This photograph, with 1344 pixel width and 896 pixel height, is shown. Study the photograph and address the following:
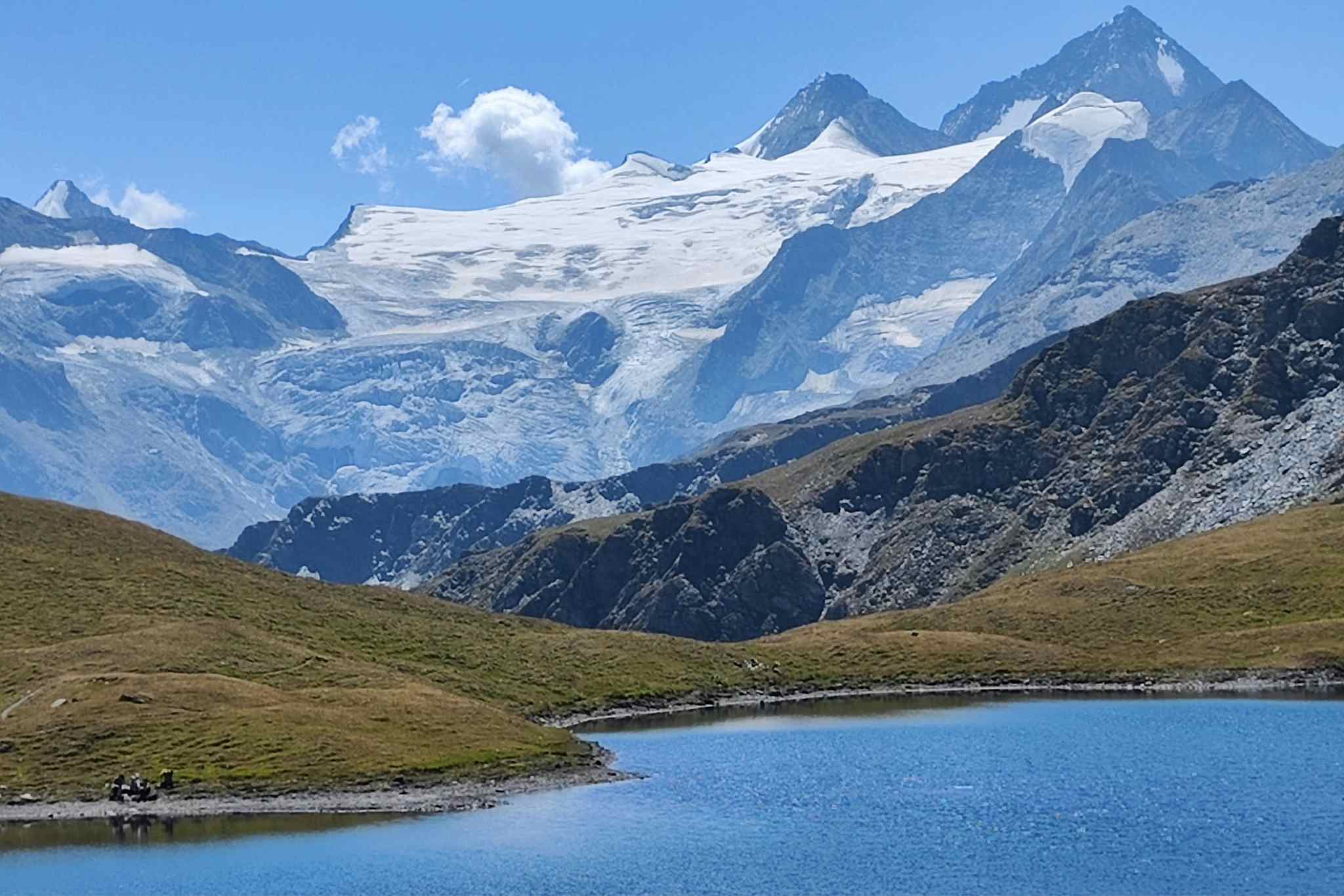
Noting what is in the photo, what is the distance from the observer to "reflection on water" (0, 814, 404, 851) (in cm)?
10856

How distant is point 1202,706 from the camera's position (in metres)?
169

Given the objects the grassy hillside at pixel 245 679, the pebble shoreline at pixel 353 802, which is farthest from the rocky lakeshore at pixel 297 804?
the grassy hillside at pixel 245 679

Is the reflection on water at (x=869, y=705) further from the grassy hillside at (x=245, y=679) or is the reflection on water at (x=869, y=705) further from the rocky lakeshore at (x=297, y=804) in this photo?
the rocky lakeshore at (x=297, y=804)

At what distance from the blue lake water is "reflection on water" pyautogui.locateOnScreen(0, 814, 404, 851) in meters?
0.33

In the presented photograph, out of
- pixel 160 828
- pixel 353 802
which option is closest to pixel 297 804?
pixel 353 802

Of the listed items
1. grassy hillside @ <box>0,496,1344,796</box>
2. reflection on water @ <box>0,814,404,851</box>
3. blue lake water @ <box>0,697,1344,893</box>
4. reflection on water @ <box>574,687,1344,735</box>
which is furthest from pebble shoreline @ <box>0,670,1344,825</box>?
reflection on water @ <box>574,687,1344,735</box>

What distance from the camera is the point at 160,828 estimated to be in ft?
369

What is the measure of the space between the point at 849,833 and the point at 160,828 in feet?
135

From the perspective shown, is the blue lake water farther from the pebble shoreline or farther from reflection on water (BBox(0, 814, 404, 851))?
the pebble shoreline

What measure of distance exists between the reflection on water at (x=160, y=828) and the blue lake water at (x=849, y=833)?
0.33 m

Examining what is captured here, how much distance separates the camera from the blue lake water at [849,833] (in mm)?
94812

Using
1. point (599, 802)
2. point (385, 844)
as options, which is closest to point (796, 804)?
point (599, 802)

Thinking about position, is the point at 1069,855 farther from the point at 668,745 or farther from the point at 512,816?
the point at 668,745

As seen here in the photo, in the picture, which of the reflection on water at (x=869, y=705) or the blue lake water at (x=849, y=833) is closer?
the blue lake water at (x=849, y=833)
